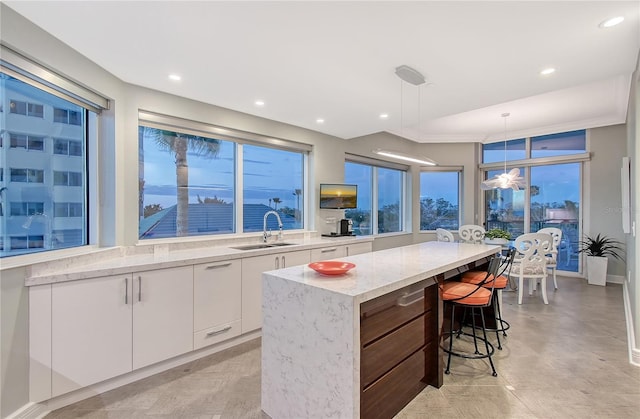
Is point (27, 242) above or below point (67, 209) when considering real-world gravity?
below

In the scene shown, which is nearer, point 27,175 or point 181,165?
point 27,175

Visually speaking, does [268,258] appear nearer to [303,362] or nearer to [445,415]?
[303,362]

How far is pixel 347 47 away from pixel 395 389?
240cm

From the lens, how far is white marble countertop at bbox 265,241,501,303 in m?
1.61

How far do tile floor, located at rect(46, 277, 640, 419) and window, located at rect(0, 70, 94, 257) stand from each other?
3.95ft

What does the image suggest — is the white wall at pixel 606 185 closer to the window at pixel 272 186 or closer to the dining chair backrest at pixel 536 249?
the dining chair backrest at pixel 536 249

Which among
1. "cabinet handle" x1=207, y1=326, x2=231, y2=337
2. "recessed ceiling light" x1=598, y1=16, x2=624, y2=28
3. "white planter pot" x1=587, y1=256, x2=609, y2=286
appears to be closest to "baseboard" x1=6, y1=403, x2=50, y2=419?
"cabinet handle" x1=207, y1=326, x2=231, y2=337

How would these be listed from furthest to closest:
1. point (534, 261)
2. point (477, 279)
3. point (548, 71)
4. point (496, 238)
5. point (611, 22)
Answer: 1. point (496, 238)
2. point (534, 261)
3. point (477, 279)
4. point (548, 71)
5. point (611, 22)

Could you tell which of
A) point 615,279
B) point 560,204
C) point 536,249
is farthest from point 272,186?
point 615,279

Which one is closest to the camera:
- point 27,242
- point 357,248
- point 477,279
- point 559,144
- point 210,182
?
point 27,242

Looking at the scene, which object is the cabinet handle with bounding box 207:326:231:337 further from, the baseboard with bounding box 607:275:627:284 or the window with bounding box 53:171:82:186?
the baseboard with bounding box 607:275:627:284

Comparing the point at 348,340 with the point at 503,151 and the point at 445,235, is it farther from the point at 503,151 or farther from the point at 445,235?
the point at 503,151

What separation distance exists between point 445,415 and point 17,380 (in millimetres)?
2649

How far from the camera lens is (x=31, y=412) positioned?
6.09 ft
